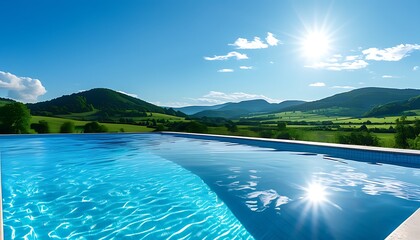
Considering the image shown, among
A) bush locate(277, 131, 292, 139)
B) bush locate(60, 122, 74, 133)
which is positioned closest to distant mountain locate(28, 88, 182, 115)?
bush locate(60, 122, 74, 133)

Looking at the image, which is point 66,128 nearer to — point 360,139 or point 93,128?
point 93,128

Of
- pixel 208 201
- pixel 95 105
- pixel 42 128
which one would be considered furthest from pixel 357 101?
pixel 208 201

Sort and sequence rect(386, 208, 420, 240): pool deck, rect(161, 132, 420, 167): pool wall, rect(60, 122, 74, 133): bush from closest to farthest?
1. rect(386, 208, 420, 240): pool deck
2. rect(161, 132, 420, 167): pool wall
3. rect(60, 122, 74, 133): bush

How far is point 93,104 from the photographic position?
3127 inches

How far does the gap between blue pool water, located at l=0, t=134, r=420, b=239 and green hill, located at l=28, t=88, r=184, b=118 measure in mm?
50022

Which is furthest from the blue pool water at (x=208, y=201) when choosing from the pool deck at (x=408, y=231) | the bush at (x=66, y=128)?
the bush at (x=66, y=128)

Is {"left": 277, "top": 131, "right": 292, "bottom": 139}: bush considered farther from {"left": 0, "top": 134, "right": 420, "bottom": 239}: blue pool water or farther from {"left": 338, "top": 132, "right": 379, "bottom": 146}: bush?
{"left": 0, "top": 134, "right": 420, "bottom": 239}: blue pool water

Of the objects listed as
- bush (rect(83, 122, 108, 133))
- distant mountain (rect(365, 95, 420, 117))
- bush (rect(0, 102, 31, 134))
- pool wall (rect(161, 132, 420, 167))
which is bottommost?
pool wall (rect(161, 132, 420, 167))

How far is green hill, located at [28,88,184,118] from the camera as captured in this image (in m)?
60.3

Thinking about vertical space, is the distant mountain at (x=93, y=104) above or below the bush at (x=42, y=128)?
above

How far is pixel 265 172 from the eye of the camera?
23.4 feet

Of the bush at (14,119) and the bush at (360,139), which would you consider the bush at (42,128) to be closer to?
the bush at (14,119)

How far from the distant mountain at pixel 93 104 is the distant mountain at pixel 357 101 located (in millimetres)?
53206

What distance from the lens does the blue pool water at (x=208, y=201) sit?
3461 mm
